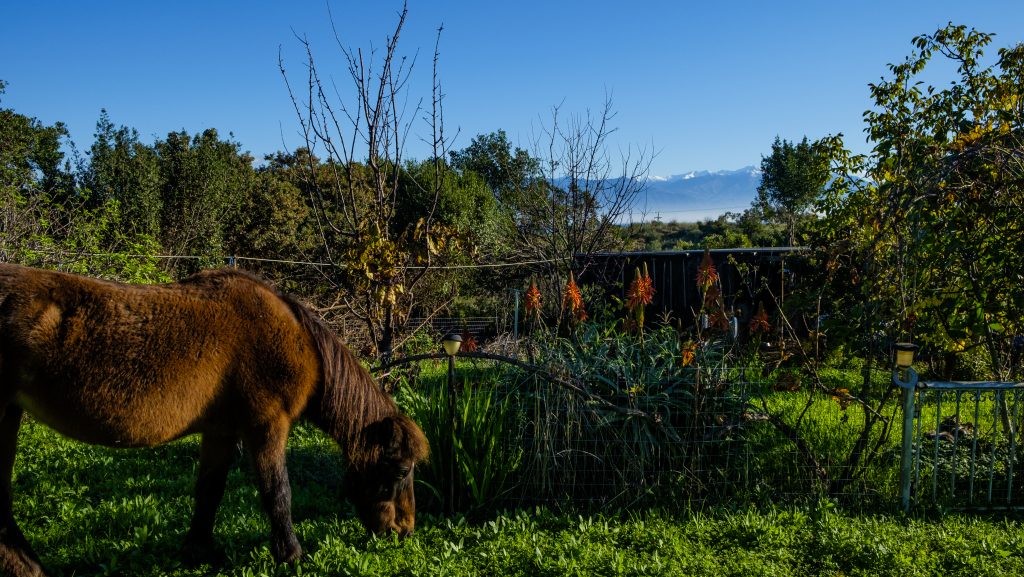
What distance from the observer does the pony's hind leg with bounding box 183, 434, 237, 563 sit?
3564 mm

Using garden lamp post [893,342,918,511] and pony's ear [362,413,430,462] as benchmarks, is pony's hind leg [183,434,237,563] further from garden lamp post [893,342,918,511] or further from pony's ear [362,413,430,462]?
garden lamp post [893,342,918,511]

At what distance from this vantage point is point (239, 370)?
3.35 metres

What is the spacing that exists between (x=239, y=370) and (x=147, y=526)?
4.71 ft

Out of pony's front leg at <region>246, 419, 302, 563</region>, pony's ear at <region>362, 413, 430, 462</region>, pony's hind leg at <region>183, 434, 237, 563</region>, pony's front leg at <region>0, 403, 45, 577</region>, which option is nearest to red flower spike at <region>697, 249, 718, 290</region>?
pony's ear at <region>362, 413, 430, 462</region>

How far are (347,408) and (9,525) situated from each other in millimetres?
1700

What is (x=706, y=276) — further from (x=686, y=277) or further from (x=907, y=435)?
Answer: (x=686, y=277)

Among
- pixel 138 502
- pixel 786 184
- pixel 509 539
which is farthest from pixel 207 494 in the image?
pixel 786 184

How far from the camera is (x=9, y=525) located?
3.21 meters

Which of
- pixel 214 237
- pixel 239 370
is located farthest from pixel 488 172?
pixel 239 370

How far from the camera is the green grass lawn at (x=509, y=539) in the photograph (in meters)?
3.51

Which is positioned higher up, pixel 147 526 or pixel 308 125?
pixel 308 125

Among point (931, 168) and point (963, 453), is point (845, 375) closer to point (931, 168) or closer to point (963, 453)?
point (963, 453)

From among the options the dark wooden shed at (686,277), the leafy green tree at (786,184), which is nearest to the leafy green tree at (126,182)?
the dark wooden shed at (686,277)

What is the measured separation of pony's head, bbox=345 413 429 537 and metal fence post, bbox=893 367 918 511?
3299 mm
